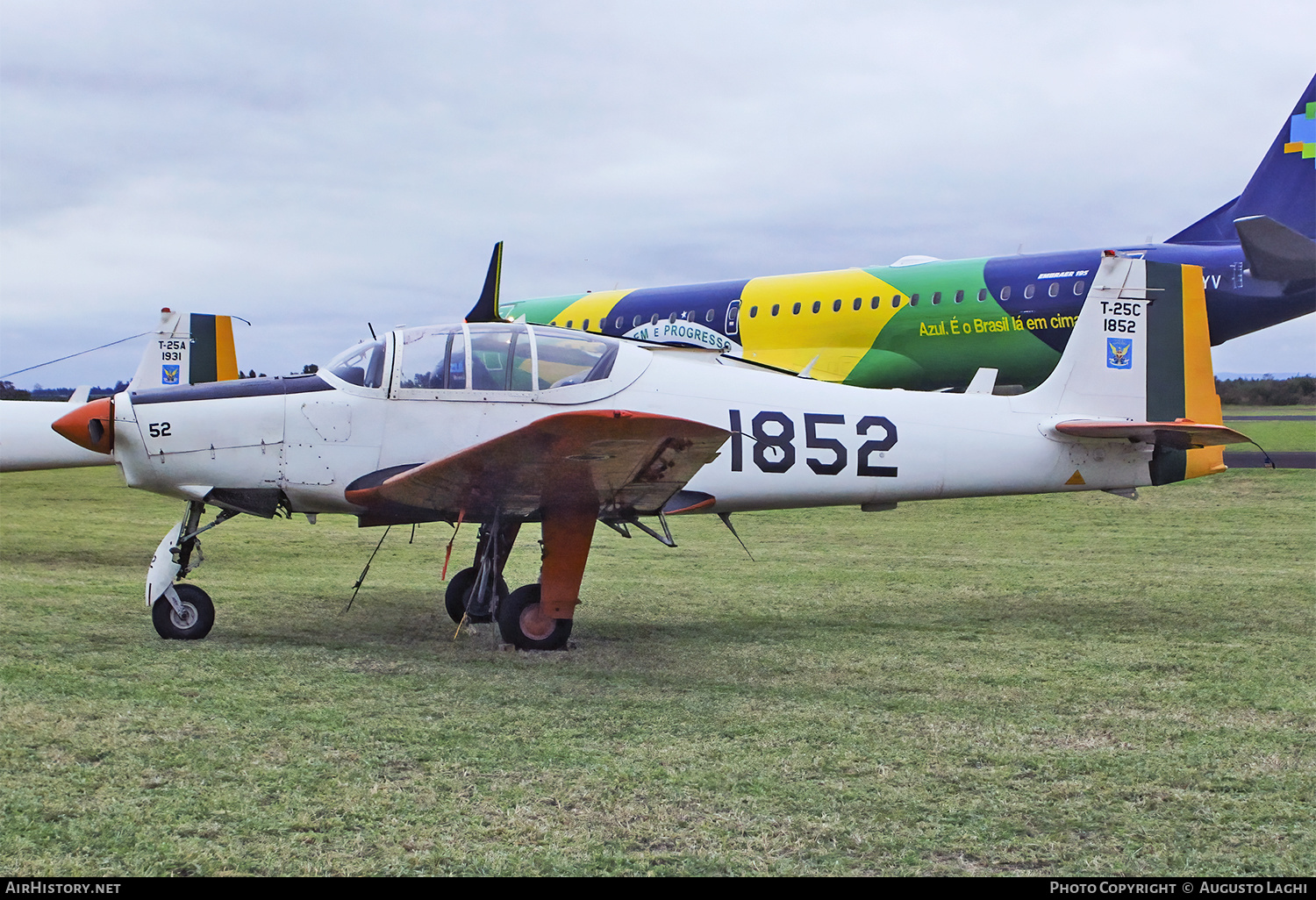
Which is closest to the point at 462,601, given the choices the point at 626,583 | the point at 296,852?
the point at 626,583

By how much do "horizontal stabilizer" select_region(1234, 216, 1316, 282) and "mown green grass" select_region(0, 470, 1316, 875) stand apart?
6342mm

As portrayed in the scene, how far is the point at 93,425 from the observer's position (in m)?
6.72

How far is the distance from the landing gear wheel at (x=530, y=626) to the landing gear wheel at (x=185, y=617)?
1.87m

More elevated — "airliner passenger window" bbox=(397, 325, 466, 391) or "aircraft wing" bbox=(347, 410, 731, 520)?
"airliner passenger window" bbox=(397, 325, 466, 391)

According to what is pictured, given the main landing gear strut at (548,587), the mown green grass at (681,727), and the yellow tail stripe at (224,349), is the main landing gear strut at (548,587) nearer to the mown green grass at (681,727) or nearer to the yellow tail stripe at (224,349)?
the mown green grass at (681,727)

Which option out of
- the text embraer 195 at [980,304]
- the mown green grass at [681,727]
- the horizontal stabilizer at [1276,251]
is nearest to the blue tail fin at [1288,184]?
the text embraer 195 at [980,304]

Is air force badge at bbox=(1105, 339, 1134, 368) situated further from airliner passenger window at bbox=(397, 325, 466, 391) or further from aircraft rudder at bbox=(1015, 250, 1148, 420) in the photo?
airliner passenger window at bbox=(397, 325, 466, 391)

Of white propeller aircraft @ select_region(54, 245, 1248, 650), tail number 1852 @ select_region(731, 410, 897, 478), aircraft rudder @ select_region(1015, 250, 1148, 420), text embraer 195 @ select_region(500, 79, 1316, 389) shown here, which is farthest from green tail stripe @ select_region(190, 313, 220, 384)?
aircraft rudder @ select_region(1015, 250, 1148, 420)

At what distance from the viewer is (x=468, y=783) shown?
410 centimetres

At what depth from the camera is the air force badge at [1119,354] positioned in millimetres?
8531

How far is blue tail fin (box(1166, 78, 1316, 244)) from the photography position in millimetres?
17969

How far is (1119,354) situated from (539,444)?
512 cm

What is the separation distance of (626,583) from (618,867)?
6372 millimetres

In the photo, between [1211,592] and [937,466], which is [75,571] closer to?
[937,466]
